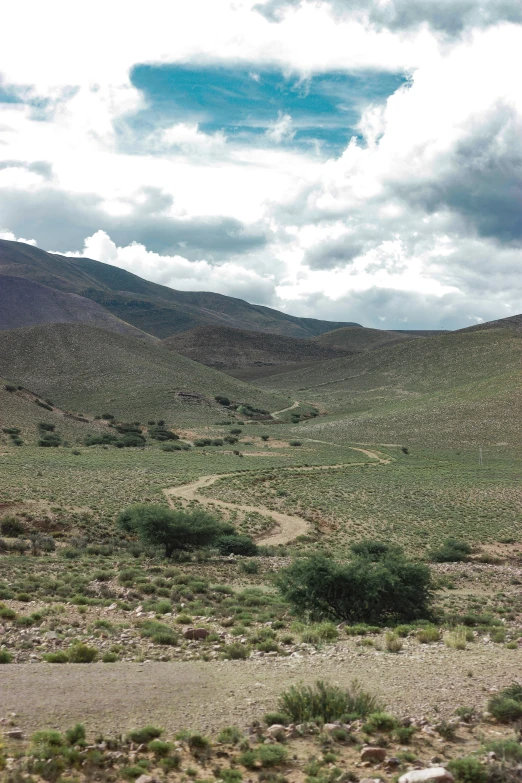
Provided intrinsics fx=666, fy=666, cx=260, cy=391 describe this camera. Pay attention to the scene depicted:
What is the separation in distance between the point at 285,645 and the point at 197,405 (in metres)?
91.4

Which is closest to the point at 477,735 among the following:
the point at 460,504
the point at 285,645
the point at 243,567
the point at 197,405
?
the point at 285,645

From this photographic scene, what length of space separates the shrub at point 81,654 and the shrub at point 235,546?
18.3 metres

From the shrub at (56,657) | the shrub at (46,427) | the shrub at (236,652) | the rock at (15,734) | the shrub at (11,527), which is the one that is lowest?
the shrub at (11,527)

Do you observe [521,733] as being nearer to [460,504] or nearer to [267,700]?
[267,700]

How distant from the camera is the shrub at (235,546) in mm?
31078

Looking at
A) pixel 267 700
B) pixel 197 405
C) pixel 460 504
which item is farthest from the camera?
pixel 197 405

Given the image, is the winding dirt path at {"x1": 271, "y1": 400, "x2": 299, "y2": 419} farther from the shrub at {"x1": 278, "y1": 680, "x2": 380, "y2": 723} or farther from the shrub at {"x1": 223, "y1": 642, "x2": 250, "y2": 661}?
the shrub at {"x1": 278, "y1": 680, "x2": 380, "y2": 723}

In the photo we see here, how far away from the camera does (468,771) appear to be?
8398 millimetres

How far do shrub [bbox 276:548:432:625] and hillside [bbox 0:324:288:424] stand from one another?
240ft

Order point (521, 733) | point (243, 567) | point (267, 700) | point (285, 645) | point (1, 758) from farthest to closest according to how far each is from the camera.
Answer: point (243, 567) < point (285, 645) < point (267, 700) < point (521, 733) < point (1, 758)

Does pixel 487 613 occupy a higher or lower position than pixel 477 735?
lower

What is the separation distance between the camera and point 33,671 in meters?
11.6

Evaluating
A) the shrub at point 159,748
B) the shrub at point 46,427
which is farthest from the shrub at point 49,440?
the shrub at point 159,748

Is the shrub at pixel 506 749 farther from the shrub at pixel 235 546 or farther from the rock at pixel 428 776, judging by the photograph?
the shrub at pixel 235 546
